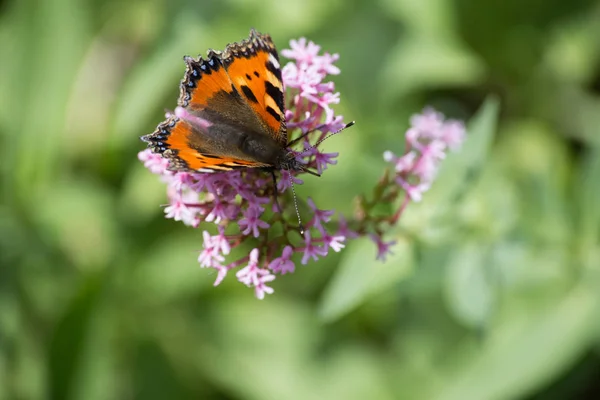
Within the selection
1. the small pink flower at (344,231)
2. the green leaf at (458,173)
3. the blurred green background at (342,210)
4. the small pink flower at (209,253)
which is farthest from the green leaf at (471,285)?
the small pink flower at (209,253)

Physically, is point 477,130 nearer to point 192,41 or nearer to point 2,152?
point 192,41

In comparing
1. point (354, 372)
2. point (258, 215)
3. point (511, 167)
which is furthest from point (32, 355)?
point (511, 167)

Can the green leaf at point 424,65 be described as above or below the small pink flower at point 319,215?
above

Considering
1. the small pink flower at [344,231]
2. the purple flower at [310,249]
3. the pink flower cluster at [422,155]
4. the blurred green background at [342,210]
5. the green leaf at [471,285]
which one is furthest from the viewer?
the blurred green background at [342,210]

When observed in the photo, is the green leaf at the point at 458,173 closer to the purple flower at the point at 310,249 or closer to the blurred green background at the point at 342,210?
the blurred green background at the point at 342,210

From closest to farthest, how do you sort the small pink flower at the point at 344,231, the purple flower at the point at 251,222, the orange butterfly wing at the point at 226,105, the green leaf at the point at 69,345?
the orange butterfly wing at the point at 226,105, the purple flower at the point at 251,222, the small pink flower at the point at 344,231, the green leaf at the point at 69,345

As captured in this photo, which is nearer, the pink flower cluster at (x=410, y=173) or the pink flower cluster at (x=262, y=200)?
the pink flower cluster at (x=262, y=200)

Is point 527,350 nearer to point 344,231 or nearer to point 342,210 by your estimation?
point 342,210

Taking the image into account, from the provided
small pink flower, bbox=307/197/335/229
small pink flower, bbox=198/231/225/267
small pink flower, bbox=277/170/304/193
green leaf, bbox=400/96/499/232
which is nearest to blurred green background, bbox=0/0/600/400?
green leaf, bbox=400/96/499/232
